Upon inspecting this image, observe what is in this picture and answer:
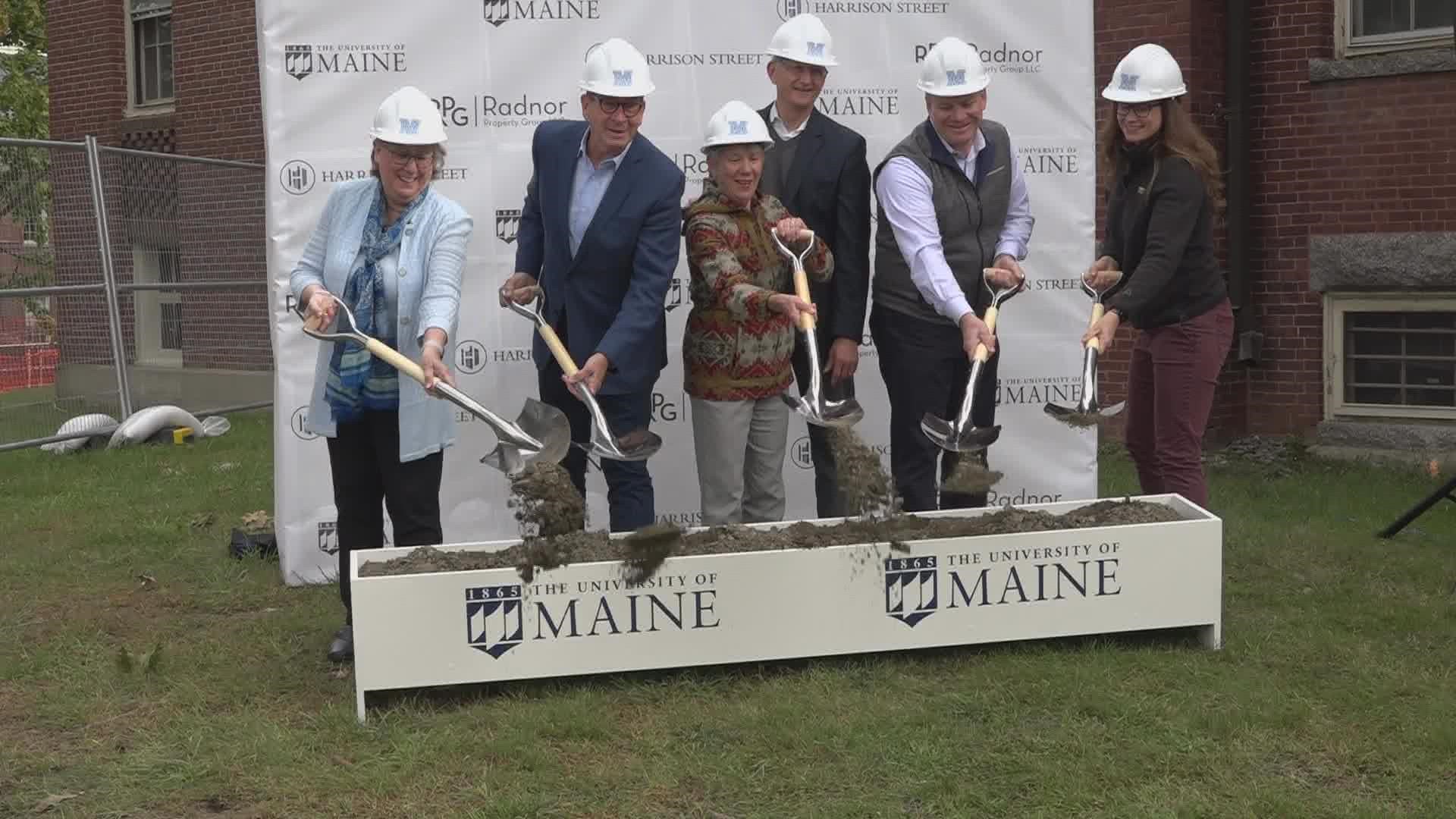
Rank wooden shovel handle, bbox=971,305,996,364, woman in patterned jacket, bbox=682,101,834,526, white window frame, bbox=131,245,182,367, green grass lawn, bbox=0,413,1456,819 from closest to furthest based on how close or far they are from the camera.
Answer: green grass lawn, bbox=0,413,1456,819
wooden shovel handle, bbox=971,305,996,364
woman in patterned jacket, bbox=682,101,834,526
white window frame, bbox=131,245,182,367

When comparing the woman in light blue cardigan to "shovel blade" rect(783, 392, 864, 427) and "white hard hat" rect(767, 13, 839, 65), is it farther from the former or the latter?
"white hard hat" rect(767, 13, 839, 65)

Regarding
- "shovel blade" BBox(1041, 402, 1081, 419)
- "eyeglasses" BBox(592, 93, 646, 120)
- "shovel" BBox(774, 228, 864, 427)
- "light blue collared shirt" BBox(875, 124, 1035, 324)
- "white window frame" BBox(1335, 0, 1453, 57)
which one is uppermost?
"white window frame" BBox(1335, 0, 1453, 57)

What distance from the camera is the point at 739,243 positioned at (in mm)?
5508

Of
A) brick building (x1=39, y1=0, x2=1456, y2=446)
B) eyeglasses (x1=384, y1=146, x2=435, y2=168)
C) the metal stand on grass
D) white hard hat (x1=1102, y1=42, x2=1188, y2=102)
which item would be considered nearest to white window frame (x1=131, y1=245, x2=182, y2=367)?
brick building (x1=39, y1=0, x2=1456, y2=446)

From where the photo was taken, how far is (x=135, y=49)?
15680 millimetres

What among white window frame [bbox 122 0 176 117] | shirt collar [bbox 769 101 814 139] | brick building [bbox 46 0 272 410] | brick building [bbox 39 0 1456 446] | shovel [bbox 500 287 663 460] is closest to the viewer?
shovel [bbox 500 287 663 460]

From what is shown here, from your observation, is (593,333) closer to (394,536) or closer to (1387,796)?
(394,536)

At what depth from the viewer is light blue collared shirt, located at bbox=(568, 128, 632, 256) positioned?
551 centimetres

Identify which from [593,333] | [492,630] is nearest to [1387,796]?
[492,630]

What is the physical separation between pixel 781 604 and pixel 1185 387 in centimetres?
171

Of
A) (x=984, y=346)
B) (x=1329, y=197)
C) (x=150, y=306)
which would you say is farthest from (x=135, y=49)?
(x=984, y=346)

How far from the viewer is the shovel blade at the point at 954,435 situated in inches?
216

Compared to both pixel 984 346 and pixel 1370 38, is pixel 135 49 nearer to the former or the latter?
pixel 1370 38

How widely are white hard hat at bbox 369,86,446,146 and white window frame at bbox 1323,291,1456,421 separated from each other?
658cm
